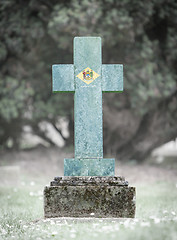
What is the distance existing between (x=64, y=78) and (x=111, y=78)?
2.28 ft

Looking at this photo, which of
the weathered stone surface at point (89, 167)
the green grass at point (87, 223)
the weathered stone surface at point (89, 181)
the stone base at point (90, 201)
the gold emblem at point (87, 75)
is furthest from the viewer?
the gold emblem at point (87, 75)

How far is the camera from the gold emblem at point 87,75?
5.07 metres

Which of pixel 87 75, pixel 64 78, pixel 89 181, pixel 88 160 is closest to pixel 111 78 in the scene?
pixel 87 75

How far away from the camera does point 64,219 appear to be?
14.4 ft

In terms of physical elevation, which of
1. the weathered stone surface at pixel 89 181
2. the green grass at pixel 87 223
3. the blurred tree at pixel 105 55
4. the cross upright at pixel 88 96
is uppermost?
the blurred tree at pixel 105 55

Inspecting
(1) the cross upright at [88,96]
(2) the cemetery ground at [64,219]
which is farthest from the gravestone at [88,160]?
(2) the cemetery ground at [64,219]

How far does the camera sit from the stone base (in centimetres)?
446

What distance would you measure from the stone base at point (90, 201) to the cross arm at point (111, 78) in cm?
148

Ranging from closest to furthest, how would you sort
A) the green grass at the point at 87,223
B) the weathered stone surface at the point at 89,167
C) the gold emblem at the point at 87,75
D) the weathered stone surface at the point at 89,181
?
the green grass at the point at 87,223 → the weathered stone surface at the point at 89,181 → the weathered stone surface at the point at 89,167 → the gold emblem at the point at 87,75

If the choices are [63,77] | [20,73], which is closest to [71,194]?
[63,77]

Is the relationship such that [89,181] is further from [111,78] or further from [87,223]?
[111,78]

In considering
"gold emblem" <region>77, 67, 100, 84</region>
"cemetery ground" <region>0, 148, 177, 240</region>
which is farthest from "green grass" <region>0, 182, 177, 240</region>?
"gold emblem" <region>77, 67, 100, 84</region>

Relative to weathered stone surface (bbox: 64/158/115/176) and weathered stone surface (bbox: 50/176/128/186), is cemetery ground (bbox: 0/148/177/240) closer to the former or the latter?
weathered stone surface (bbox: 50/176/128/186)

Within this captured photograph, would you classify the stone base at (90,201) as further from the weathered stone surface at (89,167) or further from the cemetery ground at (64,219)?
the weathered stone surface at (89,167)
